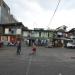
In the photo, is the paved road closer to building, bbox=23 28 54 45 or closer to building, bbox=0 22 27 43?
building, bbox=0 22 27 43

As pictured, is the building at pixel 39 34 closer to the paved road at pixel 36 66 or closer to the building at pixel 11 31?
the building at pixel 11 31

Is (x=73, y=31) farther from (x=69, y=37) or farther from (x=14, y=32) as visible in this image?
(x=14, y=32)

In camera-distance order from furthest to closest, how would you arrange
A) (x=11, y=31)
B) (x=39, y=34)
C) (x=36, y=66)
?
(x=39, y=34) < (x=11, y=31) < (x=36, y=66)

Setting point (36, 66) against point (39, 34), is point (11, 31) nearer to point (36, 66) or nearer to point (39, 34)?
point (39, 34)

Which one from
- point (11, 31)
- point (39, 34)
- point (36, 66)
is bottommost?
point (36, 66)

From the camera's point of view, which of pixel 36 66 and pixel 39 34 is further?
pixel 39 34

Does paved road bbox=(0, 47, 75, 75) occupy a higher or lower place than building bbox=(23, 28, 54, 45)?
lower

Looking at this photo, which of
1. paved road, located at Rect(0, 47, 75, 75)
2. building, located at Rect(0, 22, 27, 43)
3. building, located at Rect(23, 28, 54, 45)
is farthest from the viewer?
building, located at Rect(23, 28, 54, 45)

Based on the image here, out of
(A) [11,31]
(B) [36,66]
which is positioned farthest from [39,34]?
(B) [36,66]

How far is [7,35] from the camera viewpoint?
78875mm

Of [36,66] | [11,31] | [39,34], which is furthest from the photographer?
[39,34]

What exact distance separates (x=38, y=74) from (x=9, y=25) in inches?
2636

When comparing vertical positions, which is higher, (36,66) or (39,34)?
(39,34)

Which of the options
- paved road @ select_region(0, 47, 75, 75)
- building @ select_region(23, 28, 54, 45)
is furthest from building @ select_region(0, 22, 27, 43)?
paved road @ select_region(0, 47, 75, 75)
